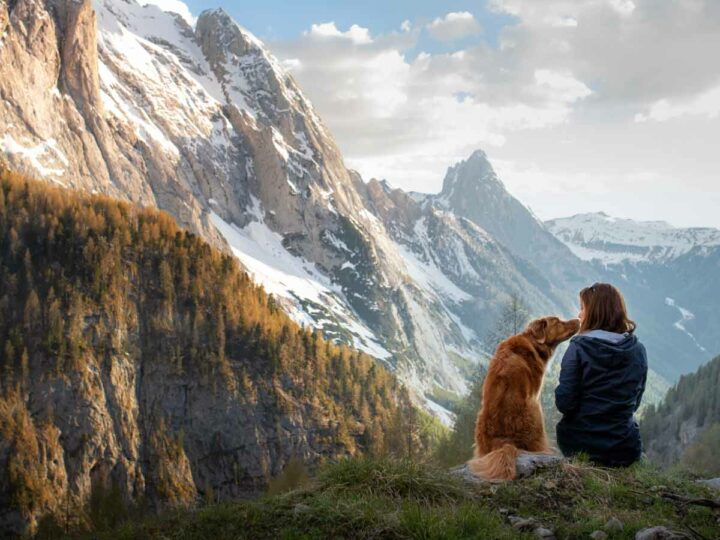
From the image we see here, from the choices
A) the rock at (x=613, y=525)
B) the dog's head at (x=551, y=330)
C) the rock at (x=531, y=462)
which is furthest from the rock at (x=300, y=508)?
the dog's head at (x=551, y=330)

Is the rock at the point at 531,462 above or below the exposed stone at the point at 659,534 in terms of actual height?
above

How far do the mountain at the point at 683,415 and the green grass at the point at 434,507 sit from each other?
119642mm

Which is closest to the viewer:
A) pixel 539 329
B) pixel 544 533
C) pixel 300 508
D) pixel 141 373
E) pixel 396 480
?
pixel 544 533

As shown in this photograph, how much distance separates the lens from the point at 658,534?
6023 mm

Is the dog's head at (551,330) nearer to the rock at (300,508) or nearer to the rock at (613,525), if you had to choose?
the rock at (613,525)

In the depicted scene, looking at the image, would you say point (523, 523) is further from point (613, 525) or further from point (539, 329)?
point (539, 329)

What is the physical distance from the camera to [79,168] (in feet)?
557

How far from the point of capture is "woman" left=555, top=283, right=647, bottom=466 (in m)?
8.60

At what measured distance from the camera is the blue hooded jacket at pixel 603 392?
859cm

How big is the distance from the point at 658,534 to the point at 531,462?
258cm

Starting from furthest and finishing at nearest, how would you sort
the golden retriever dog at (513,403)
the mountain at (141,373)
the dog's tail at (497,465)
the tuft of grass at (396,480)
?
the mountain at (141,373), the golden retriever dog at (513,403), the dog's tail at (497,465), the tuft of grass at (396,480)

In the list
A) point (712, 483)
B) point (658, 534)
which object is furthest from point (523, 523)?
point (712, 483)

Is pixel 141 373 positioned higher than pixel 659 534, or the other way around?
pixel 141 373

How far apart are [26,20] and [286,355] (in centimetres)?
12403
